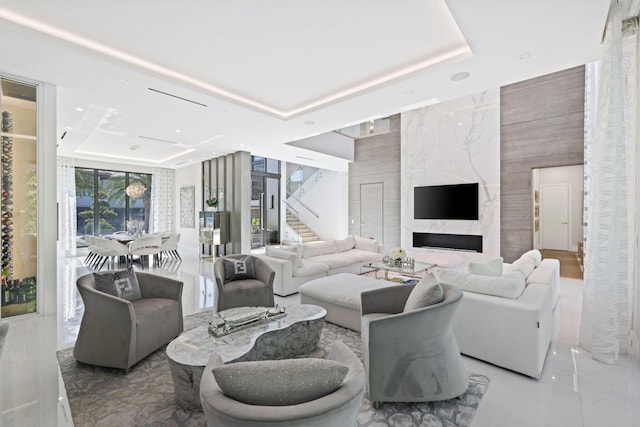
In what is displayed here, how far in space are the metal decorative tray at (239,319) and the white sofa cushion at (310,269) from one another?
1.89 m

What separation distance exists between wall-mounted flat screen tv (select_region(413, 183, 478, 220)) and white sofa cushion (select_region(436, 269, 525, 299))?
4.19 m

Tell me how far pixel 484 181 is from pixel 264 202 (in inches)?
278

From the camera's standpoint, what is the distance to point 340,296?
3270 millimetres

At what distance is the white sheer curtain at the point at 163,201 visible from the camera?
10.9 metres

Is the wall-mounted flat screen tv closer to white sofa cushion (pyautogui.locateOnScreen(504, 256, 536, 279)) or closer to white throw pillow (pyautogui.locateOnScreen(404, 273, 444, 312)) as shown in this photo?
white sofa cushion (pyautogui.locateOnScreen(504, 256, 536, 279))

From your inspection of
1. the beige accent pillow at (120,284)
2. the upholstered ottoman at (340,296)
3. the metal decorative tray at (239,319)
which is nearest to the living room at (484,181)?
the beige accent pillow at (120,284)

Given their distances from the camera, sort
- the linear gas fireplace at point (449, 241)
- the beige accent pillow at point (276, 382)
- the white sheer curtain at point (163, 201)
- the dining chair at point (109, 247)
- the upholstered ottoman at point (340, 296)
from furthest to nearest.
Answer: the white sheer curtain at point (163, 201), the linear gas fireplace at point (449, 241), the dining chair at point (109, 247), the upholstered ottoman at point (340, 296), the beige accent pillow at point (276, 382)

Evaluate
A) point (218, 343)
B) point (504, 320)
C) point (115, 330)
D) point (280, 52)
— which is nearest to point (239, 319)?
point (218, 343)

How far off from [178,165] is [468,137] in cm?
925

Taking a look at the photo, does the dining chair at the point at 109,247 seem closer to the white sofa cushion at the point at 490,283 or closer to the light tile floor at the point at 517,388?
the light tile floor at the point at 517,388

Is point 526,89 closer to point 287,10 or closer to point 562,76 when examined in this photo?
point 562,76

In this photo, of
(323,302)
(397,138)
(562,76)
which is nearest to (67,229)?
(323,302)

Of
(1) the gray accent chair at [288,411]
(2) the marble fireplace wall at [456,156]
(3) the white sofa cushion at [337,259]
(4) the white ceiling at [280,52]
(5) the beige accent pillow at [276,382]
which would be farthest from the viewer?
(2) the marble fireplace wall at [456,156]

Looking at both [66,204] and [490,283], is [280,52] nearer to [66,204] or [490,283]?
[490,283]
